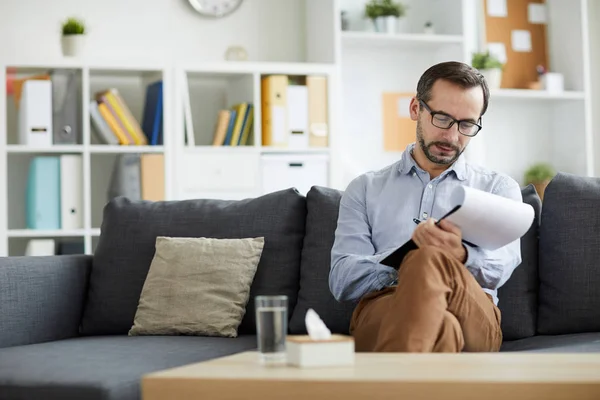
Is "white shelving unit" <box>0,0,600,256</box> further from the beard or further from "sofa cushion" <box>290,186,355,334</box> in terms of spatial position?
the beard

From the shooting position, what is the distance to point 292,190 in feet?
9.55

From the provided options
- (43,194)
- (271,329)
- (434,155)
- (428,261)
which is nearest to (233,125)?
(43,194)

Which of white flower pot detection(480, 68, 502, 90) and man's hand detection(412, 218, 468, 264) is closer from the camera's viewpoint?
man's hand detection(412, 218, 468, 264)

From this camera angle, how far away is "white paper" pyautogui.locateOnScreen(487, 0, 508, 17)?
4.92 metres

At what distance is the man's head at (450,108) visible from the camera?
2.45 metres

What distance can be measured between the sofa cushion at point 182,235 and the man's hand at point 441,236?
2.53ft

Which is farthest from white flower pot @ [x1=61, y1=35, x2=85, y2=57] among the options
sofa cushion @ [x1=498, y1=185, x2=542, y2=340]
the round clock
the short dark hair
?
sofa cushion @ [x1=498, y1=185, x2=542, y2=340]

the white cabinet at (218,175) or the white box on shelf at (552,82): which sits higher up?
the white box on shelf at (552,82)

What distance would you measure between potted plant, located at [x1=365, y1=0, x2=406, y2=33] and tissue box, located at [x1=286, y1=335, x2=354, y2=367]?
3.29 m

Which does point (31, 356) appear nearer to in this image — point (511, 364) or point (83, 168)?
point (511, 364)

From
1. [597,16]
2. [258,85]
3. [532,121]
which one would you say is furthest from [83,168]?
[597,16]

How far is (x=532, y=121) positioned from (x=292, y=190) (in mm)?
2537

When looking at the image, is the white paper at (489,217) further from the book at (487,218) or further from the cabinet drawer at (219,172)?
the cabinet drawer at (219,172)

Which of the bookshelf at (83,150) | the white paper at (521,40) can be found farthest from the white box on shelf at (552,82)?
the bookshelf at (83,150)
